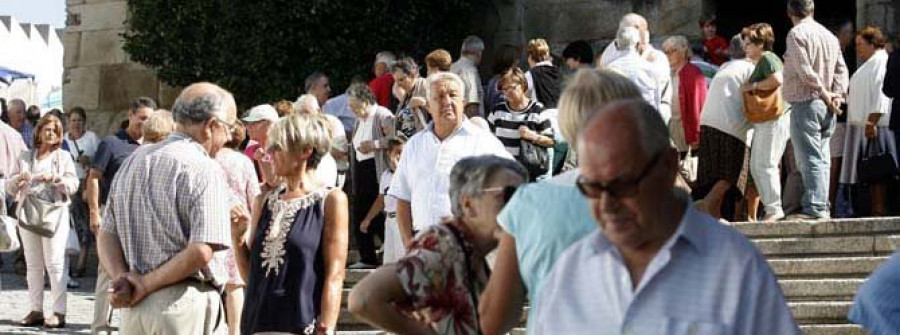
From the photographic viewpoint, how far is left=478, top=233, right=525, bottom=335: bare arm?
4.86 meters

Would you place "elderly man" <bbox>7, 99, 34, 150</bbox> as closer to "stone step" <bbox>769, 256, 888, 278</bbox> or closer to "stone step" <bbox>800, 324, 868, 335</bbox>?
"stone step" <bbox>769, 256, 888, 278</bbox>

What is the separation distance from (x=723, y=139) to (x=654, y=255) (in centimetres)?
851

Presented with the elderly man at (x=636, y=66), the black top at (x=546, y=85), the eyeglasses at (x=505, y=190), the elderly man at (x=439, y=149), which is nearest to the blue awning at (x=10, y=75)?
the black top at (x=546, y=85)

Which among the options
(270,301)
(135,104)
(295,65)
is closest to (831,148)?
(135,104)

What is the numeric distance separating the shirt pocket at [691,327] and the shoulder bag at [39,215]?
9.97 metres

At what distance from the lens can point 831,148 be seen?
1405 centimetres

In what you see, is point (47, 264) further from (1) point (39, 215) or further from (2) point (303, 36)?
(2) point (303, 36)

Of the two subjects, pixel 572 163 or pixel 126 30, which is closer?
pixel 572 163

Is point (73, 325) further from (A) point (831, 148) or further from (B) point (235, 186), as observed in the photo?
(A) point (831, 148)

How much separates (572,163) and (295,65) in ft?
21.8

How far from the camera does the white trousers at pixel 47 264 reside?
13383mm

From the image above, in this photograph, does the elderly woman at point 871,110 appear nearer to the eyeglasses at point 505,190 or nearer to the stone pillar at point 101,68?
the eyeglasses at point 505,190

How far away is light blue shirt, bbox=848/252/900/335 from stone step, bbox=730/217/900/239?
6.90 m

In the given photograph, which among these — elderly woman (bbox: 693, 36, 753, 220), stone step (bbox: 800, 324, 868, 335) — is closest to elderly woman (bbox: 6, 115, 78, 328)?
elderly woman (bbox: 693, 36, 753, 220)
